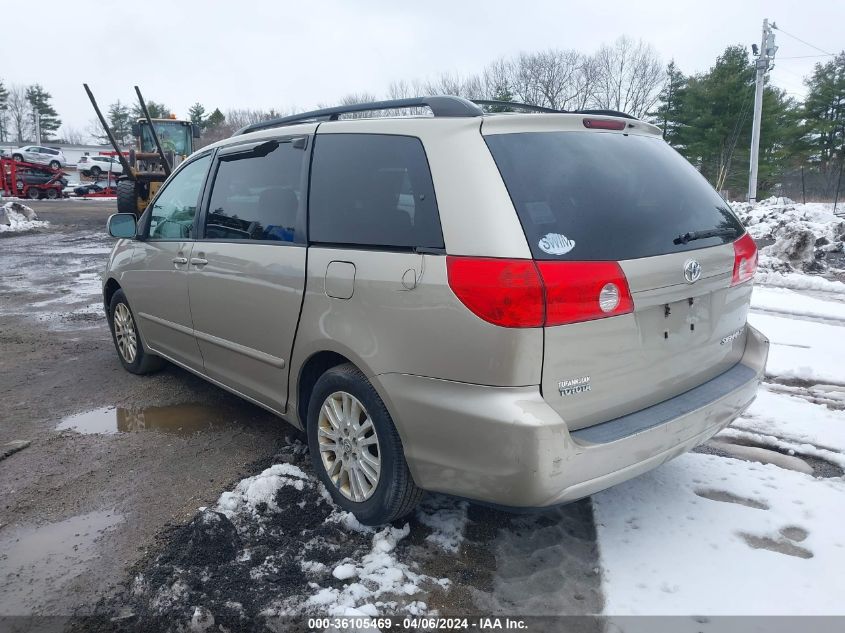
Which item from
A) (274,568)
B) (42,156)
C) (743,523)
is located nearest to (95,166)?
(42,156)

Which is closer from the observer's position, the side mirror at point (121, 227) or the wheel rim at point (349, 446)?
the wheel rim at point (349, 446)

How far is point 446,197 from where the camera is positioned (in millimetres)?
2518

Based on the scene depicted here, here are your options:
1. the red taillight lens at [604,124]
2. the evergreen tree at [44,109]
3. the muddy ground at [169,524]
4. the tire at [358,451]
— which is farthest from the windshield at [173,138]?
the evergreen tree at [44,109]

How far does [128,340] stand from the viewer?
5.44 m

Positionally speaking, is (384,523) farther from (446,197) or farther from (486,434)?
(446,197)

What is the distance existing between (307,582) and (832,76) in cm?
4897

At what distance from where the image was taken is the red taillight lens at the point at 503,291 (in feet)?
7.43

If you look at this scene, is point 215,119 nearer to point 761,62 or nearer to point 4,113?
point 4,113

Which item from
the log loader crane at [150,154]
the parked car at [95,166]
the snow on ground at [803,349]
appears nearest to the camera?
the snow on ground at [803,349]

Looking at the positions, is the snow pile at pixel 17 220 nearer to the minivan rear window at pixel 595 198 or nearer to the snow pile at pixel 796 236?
the snow pile at pixel 796 236

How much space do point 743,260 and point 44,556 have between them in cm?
359

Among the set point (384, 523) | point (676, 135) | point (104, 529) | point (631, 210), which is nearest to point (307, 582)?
point (384, 523)

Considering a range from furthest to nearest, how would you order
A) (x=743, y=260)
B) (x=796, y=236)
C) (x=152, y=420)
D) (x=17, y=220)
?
(x=17, y=220), (x=796, y=236), (x=152, y=420), (x=743, y=260)

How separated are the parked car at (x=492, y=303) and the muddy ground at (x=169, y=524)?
382 mm
